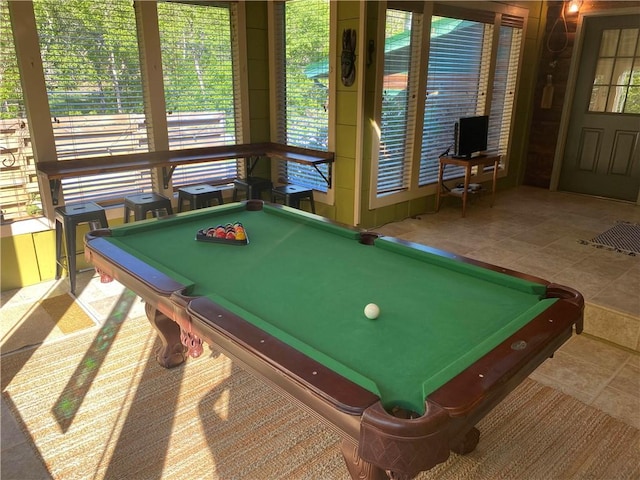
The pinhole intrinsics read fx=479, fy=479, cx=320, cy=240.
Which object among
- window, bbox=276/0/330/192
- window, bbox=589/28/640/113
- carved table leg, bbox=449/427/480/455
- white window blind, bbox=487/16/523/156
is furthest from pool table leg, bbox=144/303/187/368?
window, bbox=589/28/640/113

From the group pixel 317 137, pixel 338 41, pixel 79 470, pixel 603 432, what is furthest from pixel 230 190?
pixel 603 432

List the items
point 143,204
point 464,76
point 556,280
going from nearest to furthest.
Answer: point 556,280 → point 143,204 → point 464,76

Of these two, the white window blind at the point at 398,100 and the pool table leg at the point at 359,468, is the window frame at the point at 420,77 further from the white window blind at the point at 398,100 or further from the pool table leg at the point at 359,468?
the pool table leg at the point at 359,468

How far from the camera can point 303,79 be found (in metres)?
4.98

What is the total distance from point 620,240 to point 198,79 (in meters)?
4.36

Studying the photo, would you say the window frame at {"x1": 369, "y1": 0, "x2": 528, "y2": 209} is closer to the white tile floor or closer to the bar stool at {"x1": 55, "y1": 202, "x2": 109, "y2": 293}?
Result: the white tile floor

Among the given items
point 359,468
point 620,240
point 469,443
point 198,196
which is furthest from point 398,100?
point 359,468

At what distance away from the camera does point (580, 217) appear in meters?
5.46

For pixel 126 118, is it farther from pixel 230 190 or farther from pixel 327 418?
pixel 327 418

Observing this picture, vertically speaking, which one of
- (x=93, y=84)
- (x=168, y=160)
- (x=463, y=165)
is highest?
(x=93, y=84)

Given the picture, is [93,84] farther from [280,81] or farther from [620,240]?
[620,240]

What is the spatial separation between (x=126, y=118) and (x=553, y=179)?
563 cm

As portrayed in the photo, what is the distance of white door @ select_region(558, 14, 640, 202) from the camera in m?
5.83

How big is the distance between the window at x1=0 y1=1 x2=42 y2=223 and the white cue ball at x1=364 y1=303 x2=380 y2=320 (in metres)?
3.31
